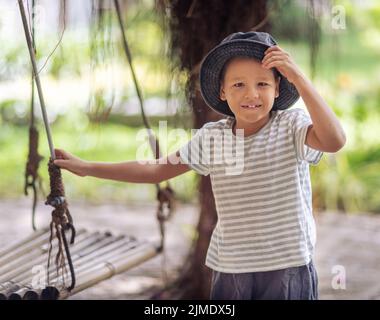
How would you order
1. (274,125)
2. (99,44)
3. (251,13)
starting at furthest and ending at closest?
(251,13)
(99,44)
(274,125)

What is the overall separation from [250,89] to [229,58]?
11 cm

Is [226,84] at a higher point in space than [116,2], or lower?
lower

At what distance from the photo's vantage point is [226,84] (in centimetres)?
188

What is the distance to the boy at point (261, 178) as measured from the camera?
5.97ft

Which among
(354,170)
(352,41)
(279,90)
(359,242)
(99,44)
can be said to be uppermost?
(352,41)

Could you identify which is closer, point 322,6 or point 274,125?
point 274,125

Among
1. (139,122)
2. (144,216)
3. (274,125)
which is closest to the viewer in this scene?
(274,125)

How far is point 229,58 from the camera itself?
6.12 ft

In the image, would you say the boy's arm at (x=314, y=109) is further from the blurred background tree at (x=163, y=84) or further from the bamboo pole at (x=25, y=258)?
the bamboo pole at (x=25, y=258)

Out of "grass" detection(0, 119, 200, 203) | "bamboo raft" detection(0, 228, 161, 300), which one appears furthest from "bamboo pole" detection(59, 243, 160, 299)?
"grass" detection(0, 119, 200, 203)

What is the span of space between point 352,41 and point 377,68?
174 centimetres

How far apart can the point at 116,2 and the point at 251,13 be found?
0.61m
